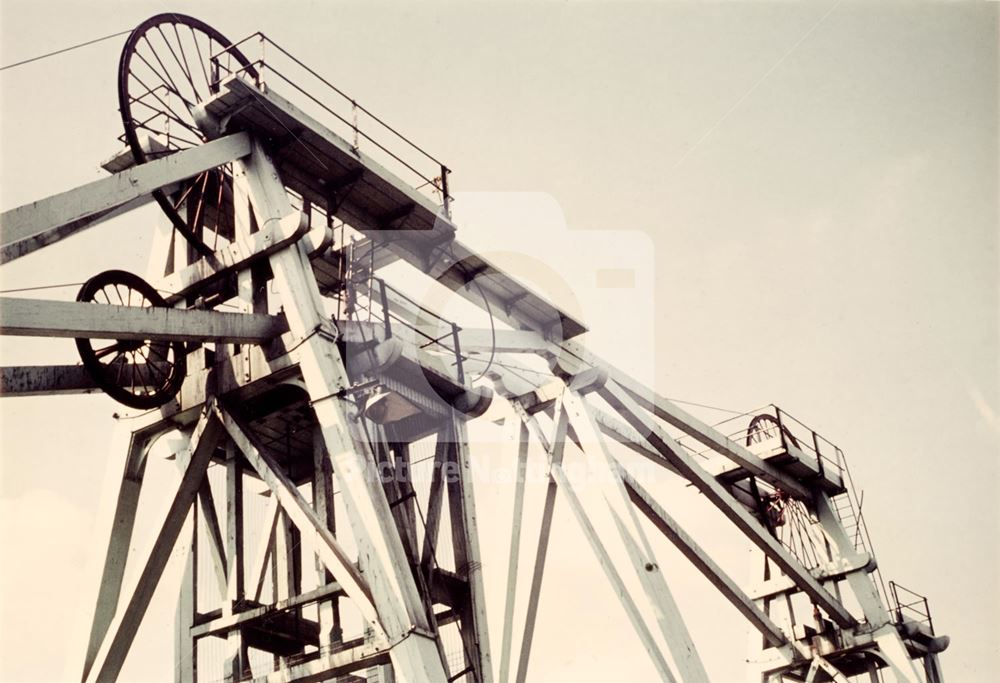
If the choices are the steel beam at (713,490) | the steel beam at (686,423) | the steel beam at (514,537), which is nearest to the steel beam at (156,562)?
the steel beam at (514,537)

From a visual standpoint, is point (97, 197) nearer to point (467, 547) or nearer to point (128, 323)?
point (128, 323)

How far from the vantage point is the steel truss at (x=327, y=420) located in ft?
40.8

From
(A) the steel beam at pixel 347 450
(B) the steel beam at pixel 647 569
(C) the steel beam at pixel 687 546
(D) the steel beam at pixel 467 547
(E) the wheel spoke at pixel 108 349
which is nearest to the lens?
(A) the steel beam at pixel 347 450

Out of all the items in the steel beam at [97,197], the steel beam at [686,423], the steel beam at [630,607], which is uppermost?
the steel beam at [97,197]

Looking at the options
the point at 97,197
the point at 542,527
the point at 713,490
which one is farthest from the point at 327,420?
the point at 713,490

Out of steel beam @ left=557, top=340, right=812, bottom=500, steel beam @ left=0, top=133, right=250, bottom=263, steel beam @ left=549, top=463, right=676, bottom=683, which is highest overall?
steel beam @ left=0, top=133, right=250, bottom=263

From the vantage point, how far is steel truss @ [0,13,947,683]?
12.4m

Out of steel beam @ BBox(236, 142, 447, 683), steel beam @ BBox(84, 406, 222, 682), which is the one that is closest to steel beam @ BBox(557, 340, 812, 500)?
steel beam @ BBox(236, 142, 447, 683)

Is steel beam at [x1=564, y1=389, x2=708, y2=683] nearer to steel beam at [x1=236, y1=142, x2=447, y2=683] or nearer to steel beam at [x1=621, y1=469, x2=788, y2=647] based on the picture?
steel beam at [x1=621, y1=469, x2=788, y2=647]

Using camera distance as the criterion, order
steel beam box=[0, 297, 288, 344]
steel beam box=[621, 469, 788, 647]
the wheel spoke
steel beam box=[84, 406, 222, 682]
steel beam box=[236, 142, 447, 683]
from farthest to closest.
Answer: steel beam box=[621, 469, 788, 647] < the wheel spoke < steel beam box=[84, 406, 222, 682] < steel beam box=[236, 142, 447, 683] < steel beam box=[0, 297, 288, 344]

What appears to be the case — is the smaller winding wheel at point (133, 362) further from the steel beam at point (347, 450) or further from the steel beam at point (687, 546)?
the steel beam at point (687, 546)

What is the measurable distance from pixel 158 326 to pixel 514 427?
7.49 m

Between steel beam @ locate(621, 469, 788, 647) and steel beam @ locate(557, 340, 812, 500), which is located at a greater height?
steel beam @ locate(557, 340, 812, 500)

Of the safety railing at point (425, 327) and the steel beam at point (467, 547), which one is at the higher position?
the safety railing at point (425, 327)
